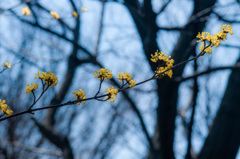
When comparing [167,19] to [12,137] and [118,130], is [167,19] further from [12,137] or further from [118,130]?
[12,137]

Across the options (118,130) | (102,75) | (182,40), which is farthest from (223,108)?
(118,130)

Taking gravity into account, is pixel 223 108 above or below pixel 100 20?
below

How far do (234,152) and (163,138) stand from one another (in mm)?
895

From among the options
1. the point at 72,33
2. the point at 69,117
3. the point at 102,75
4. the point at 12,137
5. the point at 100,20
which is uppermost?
the point at 100,20

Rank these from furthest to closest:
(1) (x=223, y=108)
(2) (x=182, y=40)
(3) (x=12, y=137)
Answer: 1. (3) (x=12, y=137)
2. (2) (x=182, y=40)
3. (1) (x=223, y=108)

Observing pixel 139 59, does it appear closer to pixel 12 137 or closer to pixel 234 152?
pixel 234 152

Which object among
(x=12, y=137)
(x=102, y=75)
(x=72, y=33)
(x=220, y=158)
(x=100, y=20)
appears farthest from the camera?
(x=12, y=137)

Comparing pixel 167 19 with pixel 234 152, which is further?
pixel 167 19

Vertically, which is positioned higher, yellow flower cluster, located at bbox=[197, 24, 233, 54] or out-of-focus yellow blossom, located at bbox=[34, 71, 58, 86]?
yellow flower cluster, located at bbox=[197, 24, 233, 54]

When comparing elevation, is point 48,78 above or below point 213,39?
below

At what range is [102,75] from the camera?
4.09 feet

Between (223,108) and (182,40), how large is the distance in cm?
114

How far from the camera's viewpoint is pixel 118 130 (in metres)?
6.67

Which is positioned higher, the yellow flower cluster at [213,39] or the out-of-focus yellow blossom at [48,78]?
the yellow flower cluster at [213,39]
